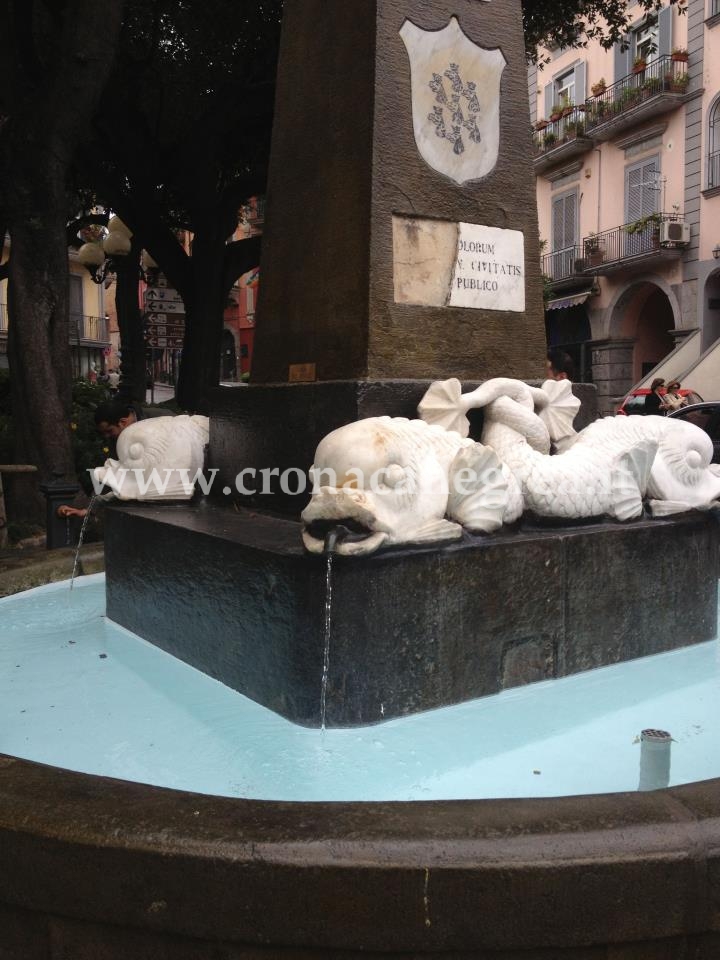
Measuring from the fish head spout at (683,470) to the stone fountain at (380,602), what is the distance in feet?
0.31

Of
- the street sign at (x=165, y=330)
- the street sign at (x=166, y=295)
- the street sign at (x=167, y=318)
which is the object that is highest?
the street sign at (x=166, y=295)

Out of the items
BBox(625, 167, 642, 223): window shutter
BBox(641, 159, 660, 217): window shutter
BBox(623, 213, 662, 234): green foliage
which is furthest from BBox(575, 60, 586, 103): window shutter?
BBox(623, 213, 662, 234): green foliage

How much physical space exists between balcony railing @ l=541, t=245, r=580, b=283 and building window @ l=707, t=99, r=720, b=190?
531cm

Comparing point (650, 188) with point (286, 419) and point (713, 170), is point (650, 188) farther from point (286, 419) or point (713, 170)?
point (286, 419)

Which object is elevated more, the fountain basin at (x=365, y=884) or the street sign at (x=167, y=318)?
the street sign at (x=167, y=318)

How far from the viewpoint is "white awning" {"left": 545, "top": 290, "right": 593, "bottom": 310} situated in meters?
26.5

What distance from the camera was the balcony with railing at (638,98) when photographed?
22516 mm

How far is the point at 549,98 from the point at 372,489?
2941 centimetres

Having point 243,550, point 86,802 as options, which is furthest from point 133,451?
point 86,802

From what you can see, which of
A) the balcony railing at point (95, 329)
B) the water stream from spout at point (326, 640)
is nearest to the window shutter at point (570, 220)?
the balcony railing at point (95, 329)

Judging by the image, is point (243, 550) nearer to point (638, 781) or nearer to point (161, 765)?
point (161, 765)

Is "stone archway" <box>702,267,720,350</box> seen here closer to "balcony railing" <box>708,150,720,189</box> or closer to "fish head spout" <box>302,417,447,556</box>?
"balcony railing" <box>708,150,720,189</box>

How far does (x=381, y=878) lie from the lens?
1.55m

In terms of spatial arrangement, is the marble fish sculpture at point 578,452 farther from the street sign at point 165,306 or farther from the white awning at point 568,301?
the white awning at point 568,301
